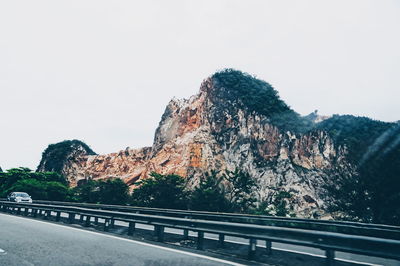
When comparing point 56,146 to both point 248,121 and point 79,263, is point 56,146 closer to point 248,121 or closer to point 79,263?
point 248,121

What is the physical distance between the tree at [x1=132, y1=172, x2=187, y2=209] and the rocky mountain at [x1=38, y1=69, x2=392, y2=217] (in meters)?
9.25

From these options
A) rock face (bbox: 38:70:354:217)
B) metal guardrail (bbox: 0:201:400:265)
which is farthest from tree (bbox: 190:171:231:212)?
metal guardrail (bbox: 0:201:400:265)

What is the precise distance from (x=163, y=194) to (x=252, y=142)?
648 inches

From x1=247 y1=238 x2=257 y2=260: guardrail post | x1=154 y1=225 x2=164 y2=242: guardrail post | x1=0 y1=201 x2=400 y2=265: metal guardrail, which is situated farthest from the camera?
x1=154 y1=225 x2=164 y2=242: guardrail post

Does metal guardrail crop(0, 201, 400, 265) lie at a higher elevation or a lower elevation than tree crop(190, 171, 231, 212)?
higher

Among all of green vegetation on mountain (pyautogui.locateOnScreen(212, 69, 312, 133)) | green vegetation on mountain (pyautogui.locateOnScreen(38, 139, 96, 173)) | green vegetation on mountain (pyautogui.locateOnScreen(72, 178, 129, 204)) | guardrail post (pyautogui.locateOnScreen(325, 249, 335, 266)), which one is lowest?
green vegetation on mountain (pyautogui.locateOnScreen(72, 178, 129, 204))

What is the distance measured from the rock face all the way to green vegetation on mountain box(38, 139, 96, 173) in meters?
15.6

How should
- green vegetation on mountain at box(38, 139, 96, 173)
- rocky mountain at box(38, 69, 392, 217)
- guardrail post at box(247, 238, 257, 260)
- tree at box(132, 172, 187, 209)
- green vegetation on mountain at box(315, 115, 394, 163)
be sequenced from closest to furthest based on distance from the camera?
guardrail post at box(247, 238, 257, 260), tree at box(132, 172, 187, 209), rocky mountain at box(38, 69, 392, 217), green vegetation on mountain at box(315, 115, 394, 163), green vegetation on mountain at box(38, 139, 96, 173)

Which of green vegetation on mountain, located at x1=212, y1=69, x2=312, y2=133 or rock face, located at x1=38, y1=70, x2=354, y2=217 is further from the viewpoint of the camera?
green vegetation on mountain, located at x1=212, y1=69, x2=312, y2=133

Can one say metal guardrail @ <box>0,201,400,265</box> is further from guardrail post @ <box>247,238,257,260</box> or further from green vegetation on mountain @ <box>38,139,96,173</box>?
green vegetation on mountain @ <box>38,139,96,173</box>

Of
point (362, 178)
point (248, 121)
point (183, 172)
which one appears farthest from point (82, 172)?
point (362, 178)

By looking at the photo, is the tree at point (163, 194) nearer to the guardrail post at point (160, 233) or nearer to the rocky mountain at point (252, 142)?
the rocky mountain at point (252, 142)

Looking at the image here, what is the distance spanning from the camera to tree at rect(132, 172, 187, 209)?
30.4 metres

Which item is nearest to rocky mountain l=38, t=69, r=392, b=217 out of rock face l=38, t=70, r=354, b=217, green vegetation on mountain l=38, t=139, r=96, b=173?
rock face l=38, t=70, r=354, b=217
